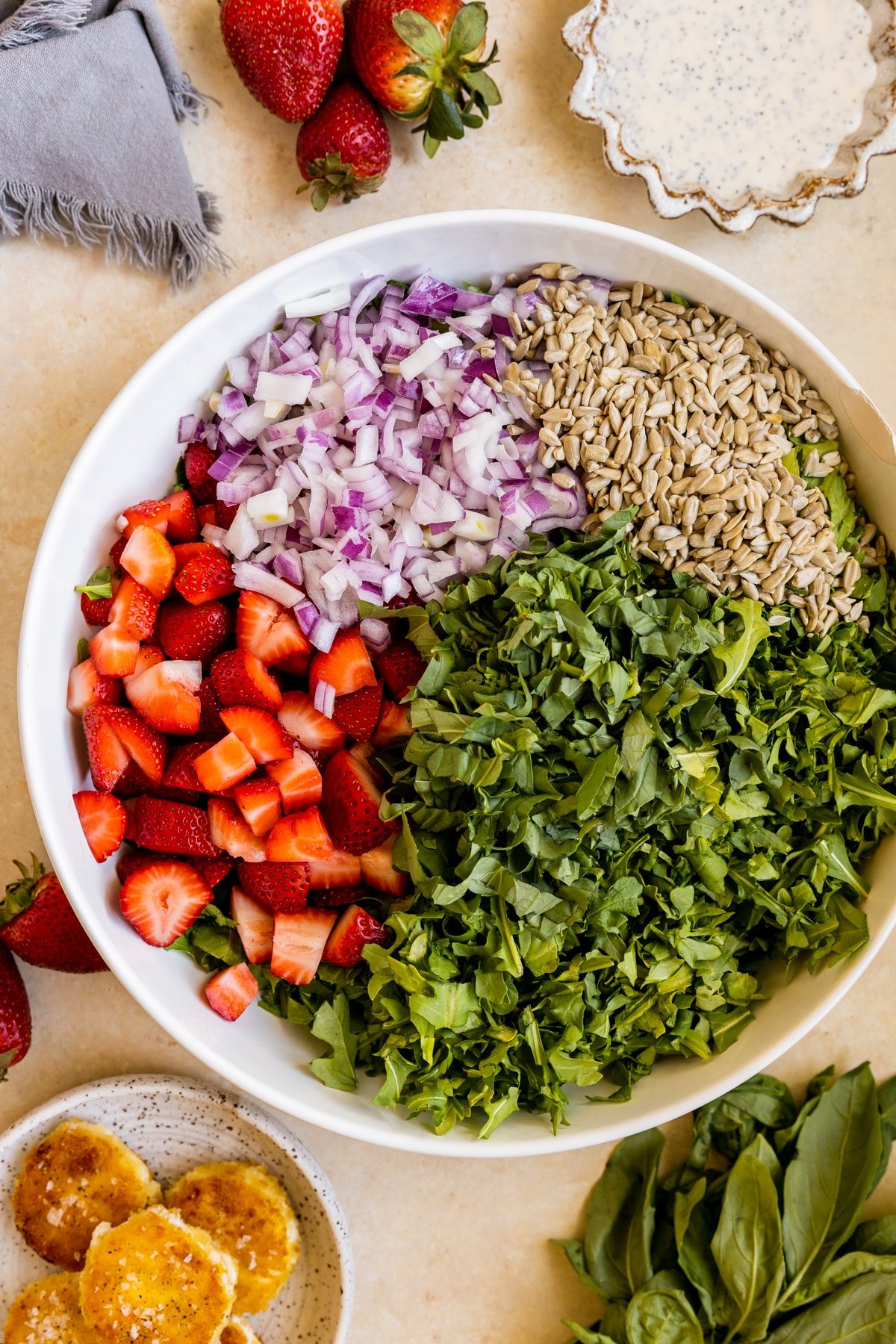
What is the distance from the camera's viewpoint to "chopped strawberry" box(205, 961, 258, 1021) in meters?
1.60

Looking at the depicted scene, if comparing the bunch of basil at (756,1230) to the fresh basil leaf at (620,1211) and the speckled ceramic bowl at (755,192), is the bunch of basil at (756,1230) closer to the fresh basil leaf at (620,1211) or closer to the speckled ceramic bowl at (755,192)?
the fresh basil leaf at (620,1211)

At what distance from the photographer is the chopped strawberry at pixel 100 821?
1.53 m

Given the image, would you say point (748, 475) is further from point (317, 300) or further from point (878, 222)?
point (317, 300)

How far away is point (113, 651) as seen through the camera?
153cm

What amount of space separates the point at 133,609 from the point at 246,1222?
3.62 feet

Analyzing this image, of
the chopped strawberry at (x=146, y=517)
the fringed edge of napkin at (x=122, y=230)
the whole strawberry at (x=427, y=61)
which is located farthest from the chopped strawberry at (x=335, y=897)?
the whole strawberry at (x=427, y=61)

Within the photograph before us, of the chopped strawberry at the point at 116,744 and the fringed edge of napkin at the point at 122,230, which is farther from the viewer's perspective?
the fringed edge of napkin at the point at 122,230

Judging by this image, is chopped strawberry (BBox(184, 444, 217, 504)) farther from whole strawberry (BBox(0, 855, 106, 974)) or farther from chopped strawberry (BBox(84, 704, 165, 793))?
whole strawberry (BBox(0, 855, 106, 974))

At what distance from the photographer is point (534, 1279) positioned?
73.8 inches

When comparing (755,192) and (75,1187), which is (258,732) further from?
(755,192)

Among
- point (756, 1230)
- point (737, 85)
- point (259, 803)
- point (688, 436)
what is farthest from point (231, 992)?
point (737, 85)

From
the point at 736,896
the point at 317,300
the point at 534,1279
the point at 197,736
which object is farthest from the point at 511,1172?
the point at 317,300

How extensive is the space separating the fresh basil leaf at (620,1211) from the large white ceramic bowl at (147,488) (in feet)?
0.89

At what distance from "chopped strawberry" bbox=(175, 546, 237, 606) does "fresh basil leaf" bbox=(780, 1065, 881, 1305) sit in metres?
1.40
